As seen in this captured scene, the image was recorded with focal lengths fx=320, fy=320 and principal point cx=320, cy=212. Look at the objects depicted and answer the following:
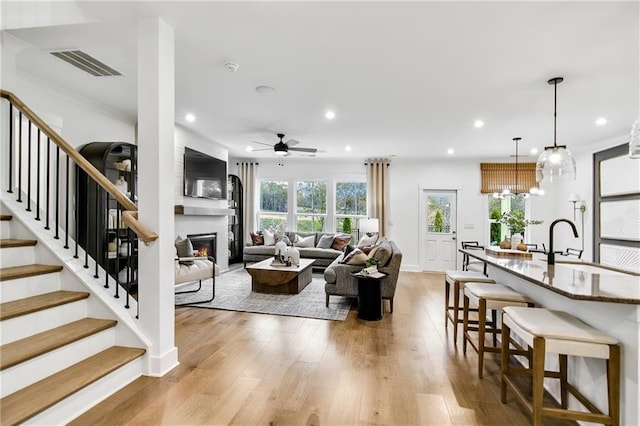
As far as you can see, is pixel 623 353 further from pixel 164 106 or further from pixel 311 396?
pixel 164 106

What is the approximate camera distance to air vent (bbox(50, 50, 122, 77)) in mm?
2959

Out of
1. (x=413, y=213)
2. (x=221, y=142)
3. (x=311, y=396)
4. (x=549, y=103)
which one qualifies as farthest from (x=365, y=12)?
(x=413, y=213)

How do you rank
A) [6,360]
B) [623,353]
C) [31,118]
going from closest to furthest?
1. [623,353]
2. [6,360]
3. [31,118]

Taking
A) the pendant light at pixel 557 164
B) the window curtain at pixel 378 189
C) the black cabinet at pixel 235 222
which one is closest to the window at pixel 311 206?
the window curtain at pixel 378 189

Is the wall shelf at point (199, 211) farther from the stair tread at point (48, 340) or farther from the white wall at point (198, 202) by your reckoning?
the stair tread at point (48, 340)

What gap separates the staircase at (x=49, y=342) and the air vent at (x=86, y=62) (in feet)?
5.11

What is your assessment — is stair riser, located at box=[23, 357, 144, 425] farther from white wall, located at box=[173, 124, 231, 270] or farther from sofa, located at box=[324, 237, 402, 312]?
white wall, located at box=[173, 124, 231, 270]

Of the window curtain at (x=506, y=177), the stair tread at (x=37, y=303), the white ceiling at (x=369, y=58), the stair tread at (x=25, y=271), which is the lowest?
the stair tread at (x=37, y=303)

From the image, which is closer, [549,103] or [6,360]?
[6,360]

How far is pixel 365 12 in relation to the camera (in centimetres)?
223

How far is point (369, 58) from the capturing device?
9.50ft

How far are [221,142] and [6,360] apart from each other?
519 cm

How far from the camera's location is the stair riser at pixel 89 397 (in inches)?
68.6

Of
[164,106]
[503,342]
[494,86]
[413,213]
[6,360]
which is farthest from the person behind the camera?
[413,213]
